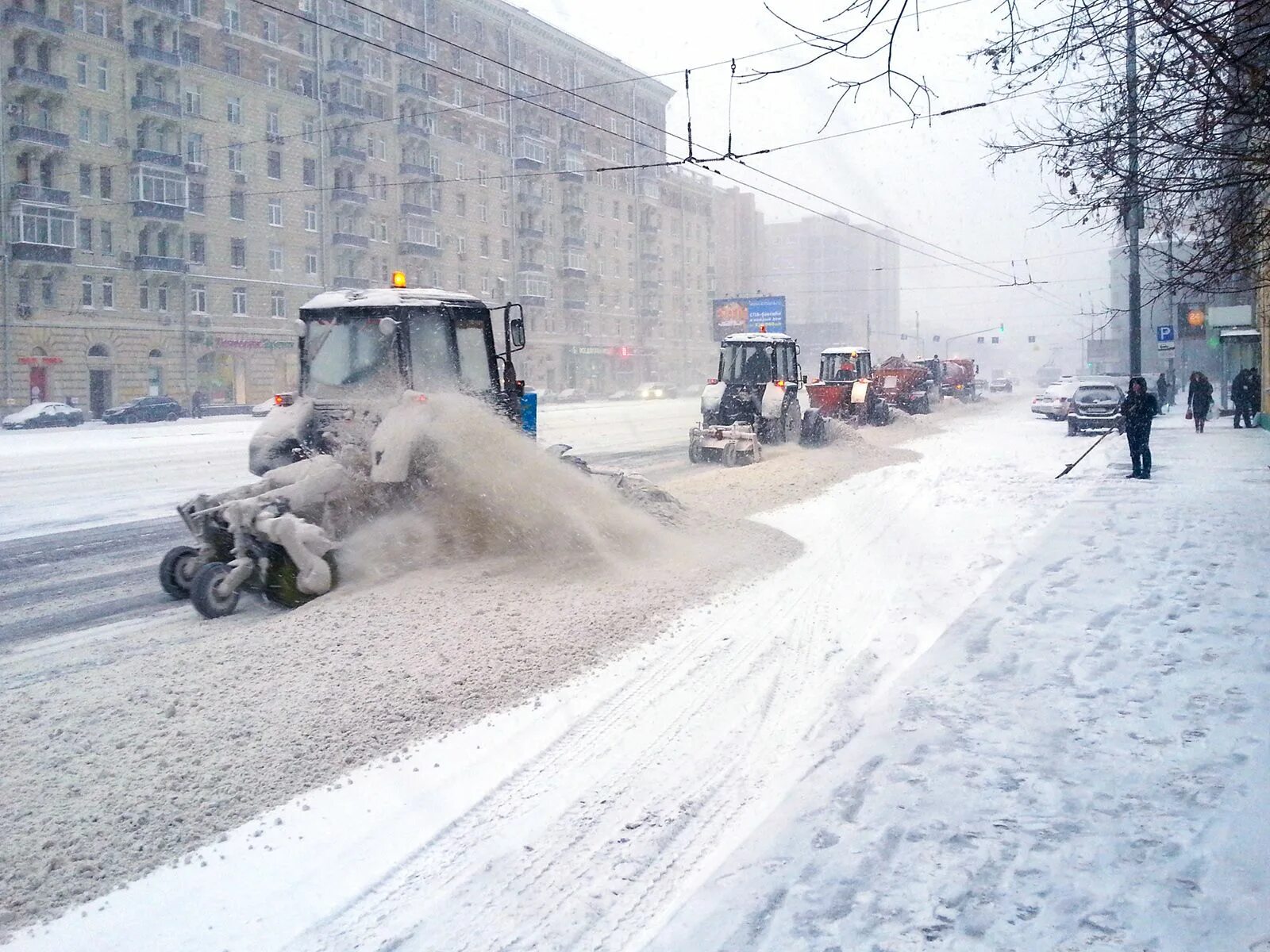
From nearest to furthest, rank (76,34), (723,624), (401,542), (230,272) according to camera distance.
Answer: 1. (723,624)
2. (401,542)
3. (76,34)
4. (230,272)

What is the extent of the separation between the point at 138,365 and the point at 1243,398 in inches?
1639

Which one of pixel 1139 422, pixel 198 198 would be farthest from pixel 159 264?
pixel 1139 422

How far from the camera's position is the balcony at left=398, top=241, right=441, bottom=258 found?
52.3 metres

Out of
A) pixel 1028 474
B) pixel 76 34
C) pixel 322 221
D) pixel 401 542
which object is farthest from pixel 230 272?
pixel 401 542

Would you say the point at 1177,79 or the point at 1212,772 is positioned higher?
the point at 1177,79

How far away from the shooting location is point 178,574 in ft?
27.7

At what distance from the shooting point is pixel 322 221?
5059 cm

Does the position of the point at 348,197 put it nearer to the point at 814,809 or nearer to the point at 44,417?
the point at 44,417

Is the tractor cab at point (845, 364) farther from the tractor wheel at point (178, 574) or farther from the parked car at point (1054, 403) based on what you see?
the tractor wheel at point (178, 574)

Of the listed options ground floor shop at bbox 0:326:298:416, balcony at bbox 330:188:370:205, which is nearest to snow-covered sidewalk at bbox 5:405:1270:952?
ground floor shop at bbox 0:326:298:416

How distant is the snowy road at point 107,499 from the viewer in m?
8.38

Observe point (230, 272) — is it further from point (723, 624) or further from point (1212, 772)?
point (1212, 772)

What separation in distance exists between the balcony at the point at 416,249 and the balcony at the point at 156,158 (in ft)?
36.6

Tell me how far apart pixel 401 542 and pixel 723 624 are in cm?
281
